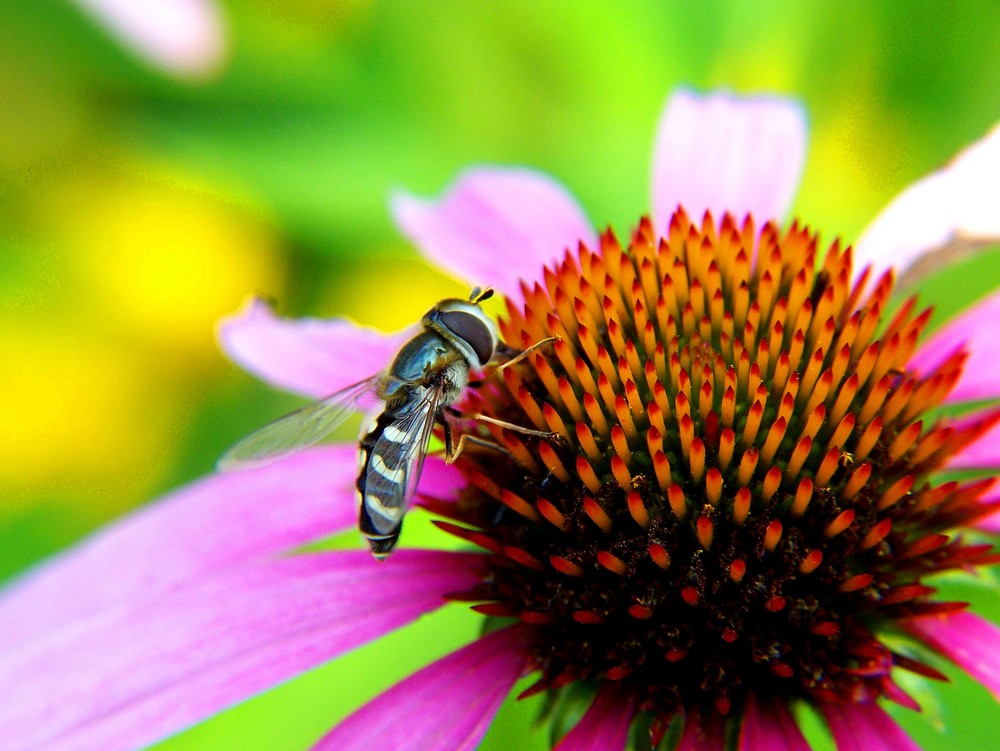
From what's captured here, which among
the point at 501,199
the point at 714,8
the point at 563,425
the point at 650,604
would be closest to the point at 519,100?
the point at 714,8

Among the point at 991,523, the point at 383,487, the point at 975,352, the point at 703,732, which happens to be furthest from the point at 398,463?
the point at 975,352

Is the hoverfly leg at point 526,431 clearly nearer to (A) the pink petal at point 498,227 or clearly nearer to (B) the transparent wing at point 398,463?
(B) the transparent wing at point 398,463

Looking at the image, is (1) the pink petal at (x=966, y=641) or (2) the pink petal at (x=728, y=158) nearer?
(1) the pink petal at (x=966, y=641)

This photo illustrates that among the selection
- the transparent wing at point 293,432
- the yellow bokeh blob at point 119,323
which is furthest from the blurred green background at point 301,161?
the transparent wing at point 293,432

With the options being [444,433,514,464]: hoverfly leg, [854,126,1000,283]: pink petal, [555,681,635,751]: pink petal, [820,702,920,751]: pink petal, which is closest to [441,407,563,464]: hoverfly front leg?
[444,433,514,464]: hoverfly leg

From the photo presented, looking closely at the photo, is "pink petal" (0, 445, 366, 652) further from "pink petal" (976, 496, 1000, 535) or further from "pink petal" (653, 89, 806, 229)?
"pink petal" (976, 496, 1000, 535)

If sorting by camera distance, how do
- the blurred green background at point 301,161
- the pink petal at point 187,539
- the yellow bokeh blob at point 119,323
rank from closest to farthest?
the pink petal at point 187,539 < the blurred green background at point 301,161 < the yellow bokeh blob at point 119,323
